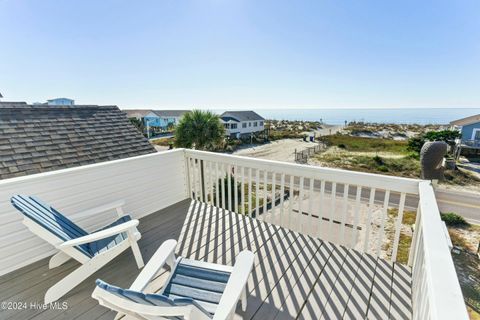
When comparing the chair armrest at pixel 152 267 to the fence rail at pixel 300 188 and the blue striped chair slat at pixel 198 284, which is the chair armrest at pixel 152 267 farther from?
the fence rail at pixel 300 188

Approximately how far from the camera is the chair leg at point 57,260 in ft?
7.61

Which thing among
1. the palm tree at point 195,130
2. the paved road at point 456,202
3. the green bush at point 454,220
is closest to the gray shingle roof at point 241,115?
the palm tree at point 195,130

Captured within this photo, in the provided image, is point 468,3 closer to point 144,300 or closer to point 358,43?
point 358,43

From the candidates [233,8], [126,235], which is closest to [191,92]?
[233,8]

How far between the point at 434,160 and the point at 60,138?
18.7 ft

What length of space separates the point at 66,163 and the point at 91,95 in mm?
19053

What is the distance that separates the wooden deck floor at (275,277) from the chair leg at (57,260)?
0.05m

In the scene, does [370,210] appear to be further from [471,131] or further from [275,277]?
[471,131]

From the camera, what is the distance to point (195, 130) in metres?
10.9

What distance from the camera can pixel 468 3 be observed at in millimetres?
5160

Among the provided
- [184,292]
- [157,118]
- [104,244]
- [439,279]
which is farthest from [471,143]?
[157,118]

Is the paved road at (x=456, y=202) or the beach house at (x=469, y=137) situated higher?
the beach house at (x=469, y=137)

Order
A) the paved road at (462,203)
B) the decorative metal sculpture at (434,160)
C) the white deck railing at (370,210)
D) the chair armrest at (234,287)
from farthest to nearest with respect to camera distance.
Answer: the paved road at (462,203) < the decorative metal sculpture at (434,160) < the chair armrest at (234,287) < the white deck railing at (370,210)

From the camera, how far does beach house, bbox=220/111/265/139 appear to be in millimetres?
29469
